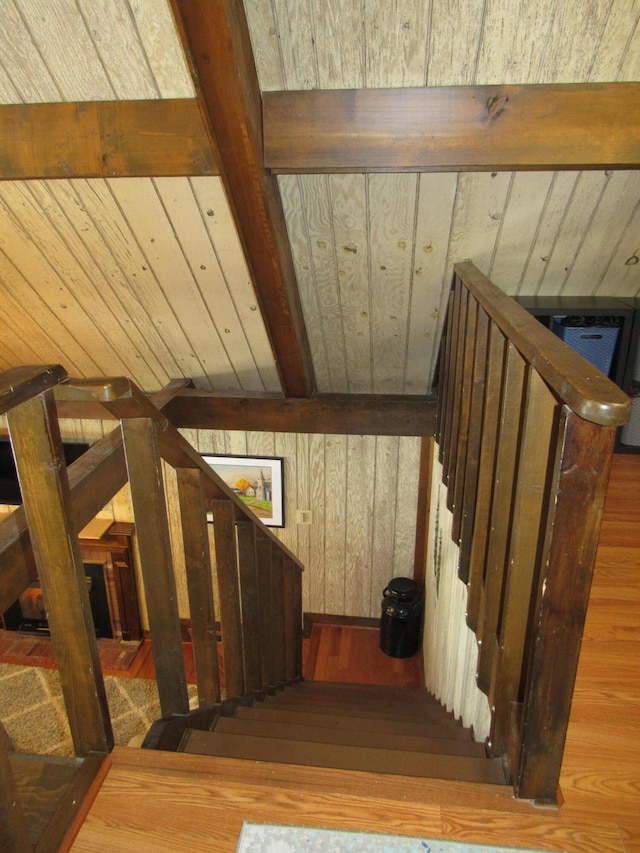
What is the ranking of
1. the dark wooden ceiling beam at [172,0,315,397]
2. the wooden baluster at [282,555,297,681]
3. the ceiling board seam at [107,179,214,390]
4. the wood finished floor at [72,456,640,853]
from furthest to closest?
1. the wooden baluster at [282,555,297,681]
2. the ceiling board seam at [107,179,214,390]
3. the dark wooden ceiling beam at [172,0,315,397]
4. the wood finished floor at [72,456,640,853]

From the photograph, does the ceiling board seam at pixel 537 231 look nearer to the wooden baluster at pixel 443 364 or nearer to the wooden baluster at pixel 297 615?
the wooden baluster at pixel 443 364

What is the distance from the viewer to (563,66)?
1.93 metres

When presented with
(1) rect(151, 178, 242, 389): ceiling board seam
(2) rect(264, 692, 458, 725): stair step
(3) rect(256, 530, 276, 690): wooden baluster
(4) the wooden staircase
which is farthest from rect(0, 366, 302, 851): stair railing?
(1) rect(151, 178, 242, 389): ceiling board seam

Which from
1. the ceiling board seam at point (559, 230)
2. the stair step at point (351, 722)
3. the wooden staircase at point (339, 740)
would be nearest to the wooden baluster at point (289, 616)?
the wooden staircase at point (339, 740)

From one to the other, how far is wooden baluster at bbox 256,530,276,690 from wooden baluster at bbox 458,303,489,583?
94 cm

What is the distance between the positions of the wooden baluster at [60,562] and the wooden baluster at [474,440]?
1136 mm

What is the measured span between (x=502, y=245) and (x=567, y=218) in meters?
0.29

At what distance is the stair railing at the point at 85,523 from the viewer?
1025mm

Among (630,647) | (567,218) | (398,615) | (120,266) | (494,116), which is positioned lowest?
(398,615)

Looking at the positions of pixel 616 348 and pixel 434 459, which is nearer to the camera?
pixel 616 348

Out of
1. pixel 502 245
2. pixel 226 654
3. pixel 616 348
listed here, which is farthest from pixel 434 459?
pixel 226 654

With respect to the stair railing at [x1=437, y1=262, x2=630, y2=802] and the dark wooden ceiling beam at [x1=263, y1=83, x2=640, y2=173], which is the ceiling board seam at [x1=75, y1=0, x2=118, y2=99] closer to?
the dark wooden ceiling beam at [x1=263, y1=83, x2=640, y2=173]

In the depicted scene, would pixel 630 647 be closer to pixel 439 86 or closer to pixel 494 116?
pixel 494 116

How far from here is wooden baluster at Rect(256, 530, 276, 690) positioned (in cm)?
258
